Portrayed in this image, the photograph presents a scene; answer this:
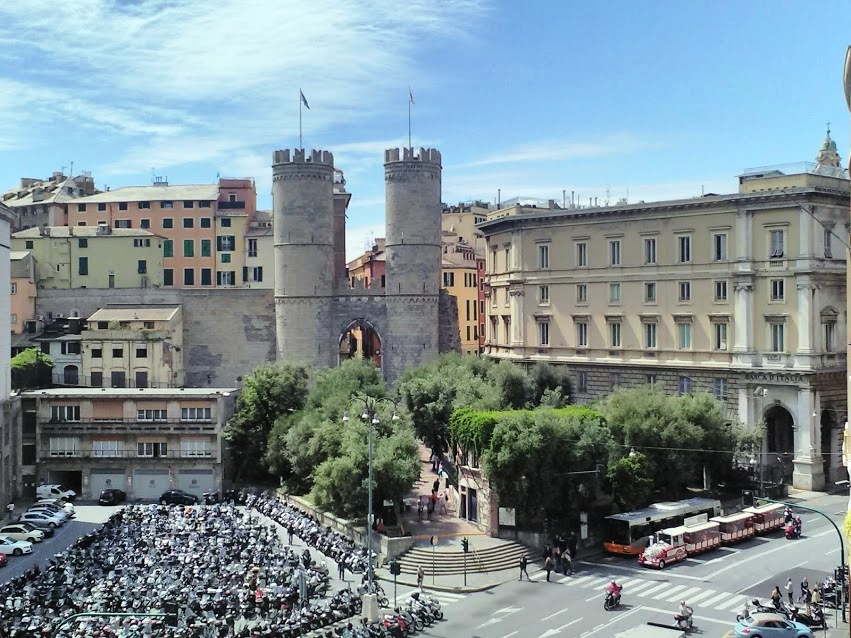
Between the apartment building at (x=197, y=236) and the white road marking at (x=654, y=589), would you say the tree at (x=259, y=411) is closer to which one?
the apartment building at (x=197, y=236)

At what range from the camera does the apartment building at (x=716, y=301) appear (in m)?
49.2

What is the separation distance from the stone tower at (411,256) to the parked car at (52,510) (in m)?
27.5

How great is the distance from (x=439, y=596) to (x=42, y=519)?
66.8ft

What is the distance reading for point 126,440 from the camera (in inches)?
2044

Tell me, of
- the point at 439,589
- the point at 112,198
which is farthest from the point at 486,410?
the point at 112,198

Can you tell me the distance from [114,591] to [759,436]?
31.8 metres

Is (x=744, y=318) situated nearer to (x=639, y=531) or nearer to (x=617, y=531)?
(x=639, y=531)

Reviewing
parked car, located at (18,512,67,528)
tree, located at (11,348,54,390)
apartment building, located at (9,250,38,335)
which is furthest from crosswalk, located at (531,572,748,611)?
apartment building, located at (9,250,38,335)

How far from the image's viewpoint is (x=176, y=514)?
42.5 metres

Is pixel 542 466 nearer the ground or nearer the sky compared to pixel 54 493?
nearer the sky

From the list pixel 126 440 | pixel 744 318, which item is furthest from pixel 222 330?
pixel 744 318

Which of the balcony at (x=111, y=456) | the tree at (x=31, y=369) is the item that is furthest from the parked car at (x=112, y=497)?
the tree at (x=31, y=369)

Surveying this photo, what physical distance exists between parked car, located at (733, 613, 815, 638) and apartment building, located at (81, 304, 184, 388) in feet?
156

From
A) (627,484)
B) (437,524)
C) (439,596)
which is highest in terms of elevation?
(627,484)
